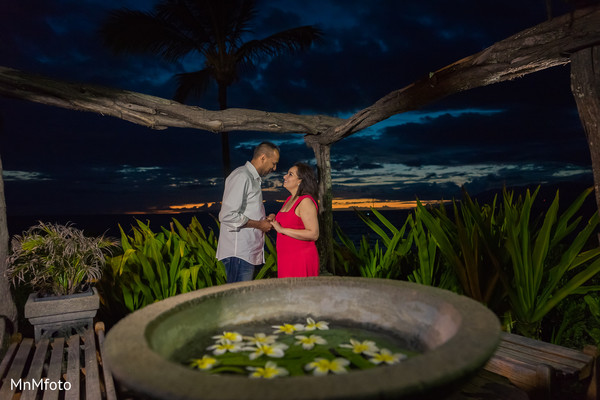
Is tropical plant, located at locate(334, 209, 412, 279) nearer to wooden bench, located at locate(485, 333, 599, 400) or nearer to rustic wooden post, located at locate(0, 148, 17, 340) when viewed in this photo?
wooden bench, located at locate(485, 333, 599, 400)

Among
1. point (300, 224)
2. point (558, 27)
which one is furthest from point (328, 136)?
point (558, 27)

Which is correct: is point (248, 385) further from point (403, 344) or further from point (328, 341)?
point (403, 344)

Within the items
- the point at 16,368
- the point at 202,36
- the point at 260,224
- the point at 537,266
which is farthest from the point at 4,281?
the point at 202,36

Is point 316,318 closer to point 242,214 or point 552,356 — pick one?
point 552,356

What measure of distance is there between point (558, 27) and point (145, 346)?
2.47 m

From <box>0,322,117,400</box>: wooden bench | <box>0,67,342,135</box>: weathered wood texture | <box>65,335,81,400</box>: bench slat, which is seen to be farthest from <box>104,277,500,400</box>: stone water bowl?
<box>0,67,342,135</box>: weathered wood texture

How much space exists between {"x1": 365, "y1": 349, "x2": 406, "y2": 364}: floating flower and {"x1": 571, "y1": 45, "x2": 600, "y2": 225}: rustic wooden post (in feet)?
5.50

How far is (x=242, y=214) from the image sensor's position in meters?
3.21

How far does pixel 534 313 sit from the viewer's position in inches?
104

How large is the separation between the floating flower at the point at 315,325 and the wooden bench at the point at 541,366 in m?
1.14

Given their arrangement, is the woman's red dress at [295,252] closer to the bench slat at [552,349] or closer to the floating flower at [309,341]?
the bench slat at [552,349]

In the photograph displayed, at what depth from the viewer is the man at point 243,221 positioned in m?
3.17

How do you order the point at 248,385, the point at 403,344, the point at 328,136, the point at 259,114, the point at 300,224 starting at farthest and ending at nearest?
the point at 328,136
the point at 259,114
the point at 300,224
the point at 403,344
the point at 248,385

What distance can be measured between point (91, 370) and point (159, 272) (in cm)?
135
